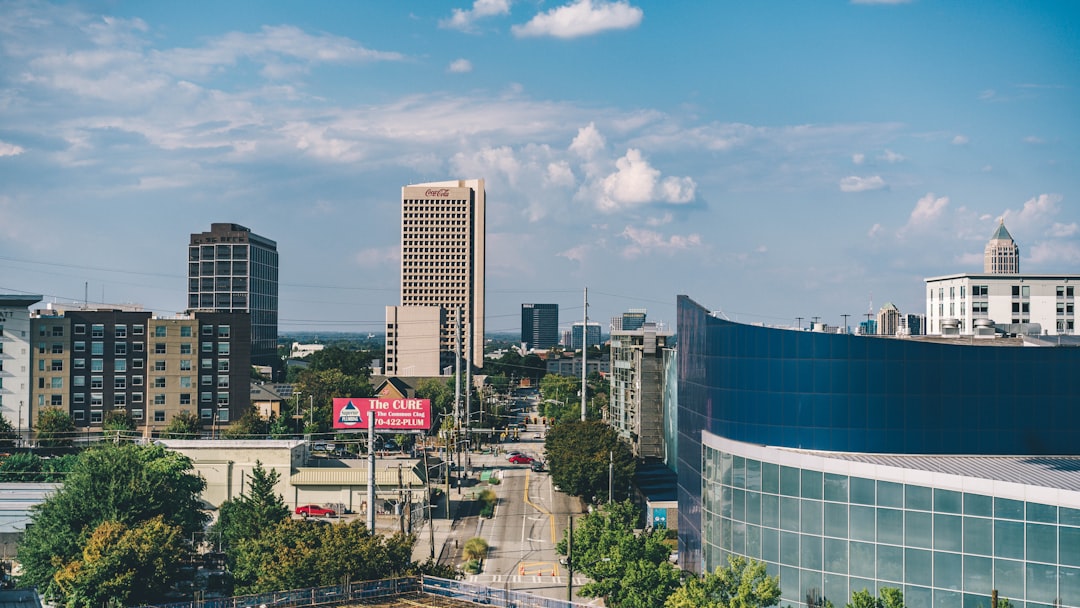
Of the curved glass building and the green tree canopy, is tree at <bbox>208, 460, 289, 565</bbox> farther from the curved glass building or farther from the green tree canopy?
the curved glass building

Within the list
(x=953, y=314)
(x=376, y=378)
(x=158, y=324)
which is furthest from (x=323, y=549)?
(x=376, y=378)

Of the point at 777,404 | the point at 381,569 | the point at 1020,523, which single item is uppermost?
the point at 777,404

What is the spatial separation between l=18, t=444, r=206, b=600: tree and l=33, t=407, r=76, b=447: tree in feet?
169

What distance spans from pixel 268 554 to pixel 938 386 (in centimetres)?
3572

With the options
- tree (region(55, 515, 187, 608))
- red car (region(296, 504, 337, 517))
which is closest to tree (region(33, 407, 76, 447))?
red car (region(296, 504, 337, 517))

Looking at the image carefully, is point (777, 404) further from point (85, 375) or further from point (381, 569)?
point (85, 375)

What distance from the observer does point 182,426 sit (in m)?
118

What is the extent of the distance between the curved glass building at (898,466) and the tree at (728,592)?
23.3 ft

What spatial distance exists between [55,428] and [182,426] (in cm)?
1545

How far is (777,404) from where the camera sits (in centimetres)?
5041

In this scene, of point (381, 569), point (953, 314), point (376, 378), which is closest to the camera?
point (381, 569)

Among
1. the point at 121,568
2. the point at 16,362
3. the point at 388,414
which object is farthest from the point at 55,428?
the point at 121,568

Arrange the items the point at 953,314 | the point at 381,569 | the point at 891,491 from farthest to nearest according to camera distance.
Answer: the point at 953,314 < the point at 381,569 < the point at 891,491

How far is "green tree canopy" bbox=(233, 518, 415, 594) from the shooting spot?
46.8m
